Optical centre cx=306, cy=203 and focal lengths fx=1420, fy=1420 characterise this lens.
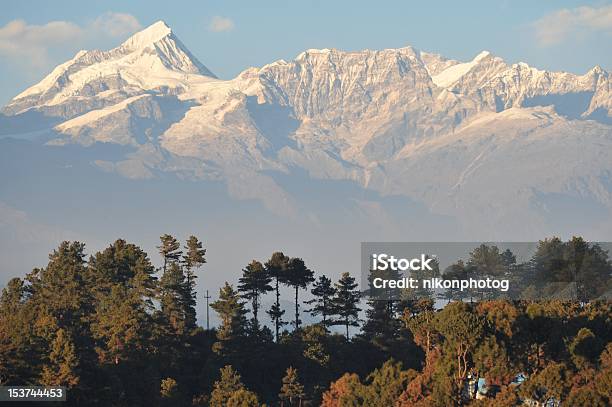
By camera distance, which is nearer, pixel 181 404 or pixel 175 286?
pixel 181 404

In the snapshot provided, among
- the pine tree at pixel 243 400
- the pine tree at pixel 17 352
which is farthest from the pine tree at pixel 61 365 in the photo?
the pine tree at pixel 243 400

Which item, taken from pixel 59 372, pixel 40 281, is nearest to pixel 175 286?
pixel 40 281

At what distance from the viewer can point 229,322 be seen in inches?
4938

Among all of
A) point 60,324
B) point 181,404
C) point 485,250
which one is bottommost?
point 181,404

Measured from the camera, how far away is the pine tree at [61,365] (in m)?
96.9

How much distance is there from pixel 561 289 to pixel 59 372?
54177 mm

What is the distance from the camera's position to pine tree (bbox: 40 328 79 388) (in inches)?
3816

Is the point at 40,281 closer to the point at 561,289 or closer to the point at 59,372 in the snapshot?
the point at 59,372

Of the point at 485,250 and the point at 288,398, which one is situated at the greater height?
the point at 485,250

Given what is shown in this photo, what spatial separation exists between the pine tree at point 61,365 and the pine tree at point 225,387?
464 inches

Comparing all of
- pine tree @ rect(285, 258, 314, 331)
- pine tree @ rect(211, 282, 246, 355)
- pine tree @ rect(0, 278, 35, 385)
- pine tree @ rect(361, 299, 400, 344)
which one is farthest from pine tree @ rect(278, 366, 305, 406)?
pine tree @ rect(285, 258, 314, 331)

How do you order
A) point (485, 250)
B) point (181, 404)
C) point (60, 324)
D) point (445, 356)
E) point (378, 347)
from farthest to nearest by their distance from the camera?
point (485, 250) < point (378, 347) < point (60, 324) < point (181, 404) < point (445, 356)

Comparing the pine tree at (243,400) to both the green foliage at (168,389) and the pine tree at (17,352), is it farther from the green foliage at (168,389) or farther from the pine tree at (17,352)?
the pine tree at (17,352)

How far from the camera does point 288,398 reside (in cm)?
11575
